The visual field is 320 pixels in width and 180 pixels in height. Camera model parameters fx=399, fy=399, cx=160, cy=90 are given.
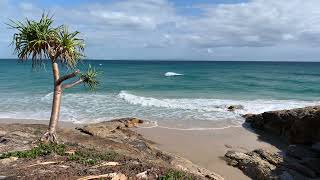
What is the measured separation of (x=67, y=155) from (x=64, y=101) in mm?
24502

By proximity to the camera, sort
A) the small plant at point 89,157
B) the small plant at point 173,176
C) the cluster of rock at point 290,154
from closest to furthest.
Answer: the small plant at point 173,176, the small plant at point 89,157, the cluster of rock at point 290,154

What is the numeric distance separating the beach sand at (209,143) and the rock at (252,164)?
29 centimetres

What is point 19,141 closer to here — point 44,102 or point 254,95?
point 44,102

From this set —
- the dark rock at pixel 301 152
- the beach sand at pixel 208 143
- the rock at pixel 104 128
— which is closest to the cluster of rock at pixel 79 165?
the beach sand at pixel 208 143

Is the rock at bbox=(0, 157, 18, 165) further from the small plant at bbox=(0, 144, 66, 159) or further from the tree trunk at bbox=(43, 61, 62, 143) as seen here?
the tree trunk at bbox=(43, 61, 62, 143)

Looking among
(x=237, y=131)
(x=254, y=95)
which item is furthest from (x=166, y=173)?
(x=254, y=95)

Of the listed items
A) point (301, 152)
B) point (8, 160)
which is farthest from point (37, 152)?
point (301, 152)

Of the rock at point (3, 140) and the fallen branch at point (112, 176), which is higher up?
the fallen branch at point (112, 176)

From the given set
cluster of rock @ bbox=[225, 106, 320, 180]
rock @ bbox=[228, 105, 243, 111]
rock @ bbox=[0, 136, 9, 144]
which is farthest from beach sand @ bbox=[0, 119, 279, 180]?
rock @ bbox=[0, 136, 9, 144]

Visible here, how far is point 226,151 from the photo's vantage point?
1795 centimetres

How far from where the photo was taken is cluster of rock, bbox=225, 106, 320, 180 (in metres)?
14.5

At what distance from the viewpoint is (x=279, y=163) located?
51.0 ft

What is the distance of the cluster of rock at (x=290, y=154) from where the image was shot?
14480 mm

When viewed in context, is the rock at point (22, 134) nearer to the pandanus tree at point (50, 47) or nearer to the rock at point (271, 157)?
the pandanus tree at point (50, 47)
